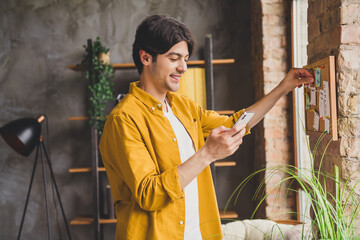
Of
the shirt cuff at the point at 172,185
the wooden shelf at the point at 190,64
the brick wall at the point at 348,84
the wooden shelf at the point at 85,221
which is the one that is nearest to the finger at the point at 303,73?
the brick wall at the point at 348,84

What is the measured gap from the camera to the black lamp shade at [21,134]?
3.05m

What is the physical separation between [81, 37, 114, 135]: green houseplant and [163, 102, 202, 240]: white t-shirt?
178 cm

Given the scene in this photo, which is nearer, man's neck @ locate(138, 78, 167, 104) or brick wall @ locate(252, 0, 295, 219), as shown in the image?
man's neck @ locate(138, 78, 167, 104)

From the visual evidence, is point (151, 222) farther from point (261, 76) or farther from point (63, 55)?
point (63, 55)

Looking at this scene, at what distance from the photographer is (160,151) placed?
1.47 m

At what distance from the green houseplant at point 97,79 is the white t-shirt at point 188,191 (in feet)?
5.84

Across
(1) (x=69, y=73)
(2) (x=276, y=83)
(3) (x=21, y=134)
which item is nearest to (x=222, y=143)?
(2) (x=276, y=83)

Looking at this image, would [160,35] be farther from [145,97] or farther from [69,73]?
[69,73]

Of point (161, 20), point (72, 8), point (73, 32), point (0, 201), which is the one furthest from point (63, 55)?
point (161, 20)

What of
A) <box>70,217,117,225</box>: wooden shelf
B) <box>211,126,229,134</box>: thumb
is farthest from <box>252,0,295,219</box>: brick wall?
<box>211,126,229,134</box>: thumb

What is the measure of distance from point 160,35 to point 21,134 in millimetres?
2118

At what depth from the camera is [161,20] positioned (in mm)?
1494

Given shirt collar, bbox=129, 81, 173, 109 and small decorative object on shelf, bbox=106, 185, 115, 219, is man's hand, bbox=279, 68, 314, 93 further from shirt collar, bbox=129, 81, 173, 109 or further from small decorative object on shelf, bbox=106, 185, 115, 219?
small decorative object on shelf, bbox=106, 185, 115, 219

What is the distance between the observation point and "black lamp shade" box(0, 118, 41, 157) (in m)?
3.05
